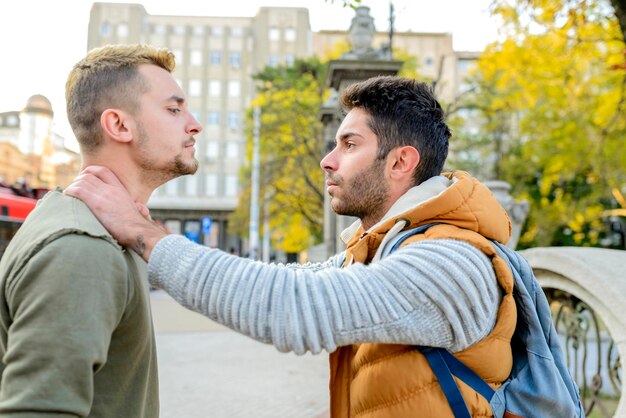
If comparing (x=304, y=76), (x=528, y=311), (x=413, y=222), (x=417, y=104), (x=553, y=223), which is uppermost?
(x=304, y=76)

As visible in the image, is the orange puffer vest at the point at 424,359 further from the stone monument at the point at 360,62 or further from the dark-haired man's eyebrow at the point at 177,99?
the stone monument at the point at 360,62

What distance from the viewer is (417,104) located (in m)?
2.21

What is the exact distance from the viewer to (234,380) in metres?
8.30

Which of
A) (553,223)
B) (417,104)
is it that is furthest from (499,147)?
(417,104)

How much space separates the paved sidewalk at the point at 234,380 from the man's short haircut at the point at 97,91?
16.2 ft

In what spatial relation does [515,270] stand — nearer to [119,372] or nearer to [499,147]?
[119,372]

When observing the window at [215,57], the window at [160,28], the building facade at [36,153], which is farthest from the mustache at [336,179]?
the window at [160,28]

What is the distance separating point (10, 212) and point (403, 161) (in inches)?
642

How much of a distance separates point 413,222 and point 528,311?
1.49ft

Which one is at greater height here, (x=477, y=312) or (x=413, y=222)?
(x=413, y=222)

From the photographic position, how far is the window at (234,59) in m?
63.7

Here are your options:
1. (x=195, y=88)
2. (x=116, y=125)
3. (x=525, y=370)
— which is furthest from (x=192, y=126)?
(x=195, y=88)

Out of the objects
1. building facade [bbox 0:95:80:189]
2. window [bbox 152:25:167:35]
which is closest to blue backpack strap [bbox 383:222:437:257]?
building facade [bbox 0:95:80:189]

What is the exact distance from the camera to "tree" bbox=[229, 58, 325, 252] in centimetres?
2385
